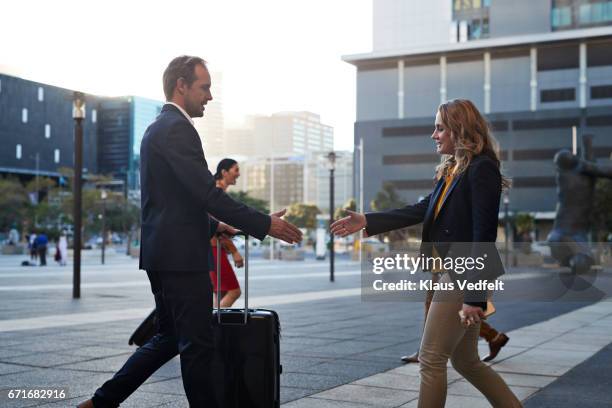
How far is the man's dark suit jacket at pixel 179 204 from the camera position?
144 inches

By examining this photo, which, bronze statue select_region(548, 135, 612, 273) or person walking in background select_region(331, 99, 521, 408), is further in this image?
bronze statue select_region(548, 135, 612, 273)

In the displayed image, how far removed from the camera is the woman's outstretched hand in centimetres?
428

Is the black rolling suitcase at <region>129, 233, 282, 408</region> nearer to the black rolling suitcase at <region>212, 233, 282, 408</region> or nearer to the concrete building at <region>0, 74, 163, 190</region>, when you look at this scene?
the black rolling suitcase at <region>212, 233, 282, 408</region>

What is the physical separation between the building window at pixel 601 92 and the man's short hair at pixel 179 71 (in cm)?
7754

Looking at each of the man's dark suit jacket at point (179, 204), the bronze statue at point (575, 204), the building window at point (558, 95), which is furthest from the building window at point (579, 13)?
the man's dark suit jacket at point (179, 204)

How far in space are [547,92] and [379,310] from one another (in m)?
69.6

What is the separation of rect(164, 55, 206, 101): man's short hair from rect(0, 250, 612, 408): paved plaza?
2310 mm

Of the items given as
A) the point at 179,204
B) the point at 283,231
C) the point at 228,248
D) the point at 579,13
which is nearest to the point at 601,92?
the point at 579,13

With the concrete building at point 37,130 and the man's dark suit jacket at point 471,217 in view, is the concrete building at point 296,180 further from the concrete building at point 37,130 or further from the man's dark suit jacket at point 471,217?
the man's dark suit jacket at point 471,217

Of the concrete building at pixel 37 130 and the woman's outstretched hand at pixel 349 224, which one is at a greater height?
the concrete building at pixel 37 130

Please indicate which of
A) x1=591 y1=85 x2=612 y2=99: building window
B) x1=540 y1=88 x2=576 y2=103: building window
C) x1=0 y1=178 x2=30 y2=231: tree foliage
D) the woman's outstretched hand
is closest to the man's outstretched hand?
the woman's outstretched hand

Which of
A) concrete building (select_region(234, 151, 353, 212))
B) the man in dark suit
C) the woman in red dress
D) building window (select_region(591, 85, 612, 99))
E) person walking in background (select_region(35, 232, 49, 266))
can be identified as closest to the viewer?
the man in dark suit

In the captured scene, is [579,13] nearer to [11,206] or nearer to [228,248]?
[11,206]

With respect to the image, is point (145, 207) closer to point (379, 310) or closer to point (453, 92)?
point (379, 310)
